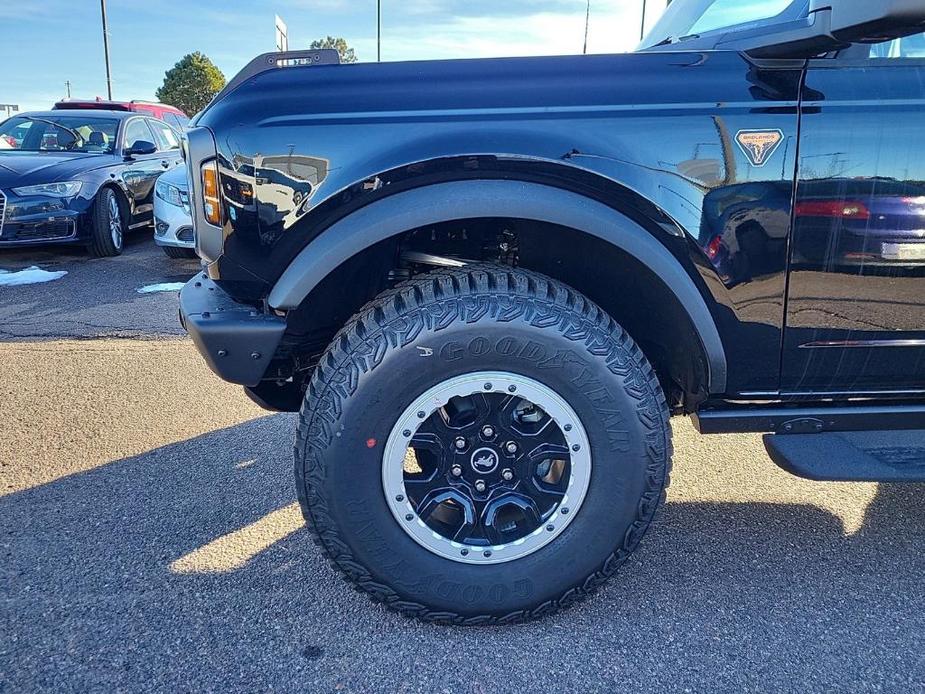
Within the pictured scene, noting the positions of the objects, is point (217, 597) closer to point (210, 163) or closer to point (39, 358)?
point (210, 163)

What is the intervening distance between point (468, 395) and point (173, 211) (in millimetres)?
6172

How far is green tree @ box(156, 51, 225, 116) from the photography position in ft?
127

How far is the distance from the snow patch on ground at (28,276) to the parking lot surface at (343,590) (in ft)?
13.0

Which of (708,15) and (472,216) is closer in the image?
(472,216)

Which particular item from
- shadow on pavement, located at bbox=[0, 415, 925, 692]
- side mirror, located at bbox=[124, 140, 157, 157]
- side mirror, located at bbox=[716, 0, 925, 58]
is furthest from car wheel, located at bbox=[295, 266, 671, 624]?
side mirror, located at bbox=[124, 140, 157, 157]

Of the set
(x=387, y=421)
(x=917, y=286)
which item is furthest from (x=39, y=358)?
(x=917, y=286)

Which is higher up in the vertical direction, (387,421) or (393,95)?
(393,95)

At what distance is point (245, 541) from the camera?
2607mm

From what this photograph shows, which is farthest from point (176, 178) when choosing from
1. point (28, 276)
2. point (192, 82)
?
point (192, 82)

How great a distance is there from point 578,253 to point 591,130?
1.58ft

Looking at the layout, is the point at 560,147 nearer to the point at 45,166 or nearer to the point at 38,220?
Result: the point at 38,220

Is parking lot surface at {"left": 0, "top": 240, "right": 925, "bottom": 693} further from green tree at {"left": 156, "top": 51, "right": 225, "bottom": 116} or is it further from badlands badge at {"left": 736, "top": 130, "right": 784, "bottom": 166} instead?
green tree at {"left": 156, "top": 51, "right": 225, "bottom": 116}

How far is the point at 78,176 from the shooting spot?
25.8 feet

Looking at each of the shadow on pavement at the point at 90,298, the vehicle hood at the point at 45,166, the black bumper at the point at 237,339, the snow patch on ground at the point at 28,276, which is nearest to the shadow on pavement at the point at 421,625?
the black bumper at the point at 237,339
